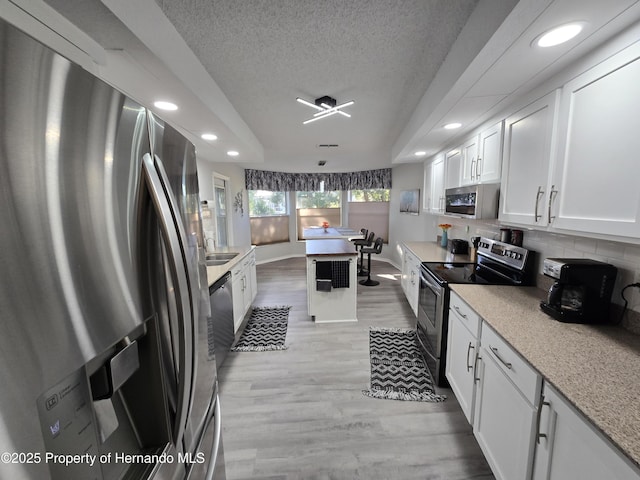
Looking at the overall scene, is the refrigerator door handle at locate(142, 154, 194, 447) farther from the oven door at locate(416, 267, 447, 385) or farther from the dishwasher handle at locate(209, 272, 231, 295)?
the oven door at locate(416, 267, 447, 385)

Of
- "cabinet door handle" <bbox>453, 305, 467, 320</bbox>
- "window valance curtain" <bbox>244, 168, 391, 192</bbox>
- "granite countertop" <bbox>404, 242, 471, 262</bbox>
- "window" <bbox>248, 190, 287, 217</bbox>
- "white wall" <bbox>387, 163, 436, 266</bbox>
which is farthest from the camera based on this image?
"window" <bbox>248, 190, 287, 217</bbox>

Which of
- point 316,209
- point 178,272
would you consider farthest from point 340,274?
point 316,209

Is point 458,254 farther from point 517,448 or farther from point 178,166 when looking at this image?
point 178,166

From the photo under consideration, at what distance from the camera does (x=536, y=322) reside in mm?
Answer: 1409

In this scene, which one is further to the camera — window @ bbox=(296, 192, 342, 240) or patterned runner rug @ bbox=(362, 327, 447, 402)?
window @ bbox=(296, 192, 342, 240)

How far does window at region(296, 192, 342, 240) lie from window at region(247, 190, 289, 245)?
391 mm

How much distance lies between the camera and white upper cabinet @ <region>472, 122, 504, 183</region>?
2113mm

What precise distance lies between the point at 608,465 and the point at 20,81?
1.61 metres

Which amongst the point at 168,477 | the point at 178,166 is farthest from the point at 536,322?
the point at 178,166

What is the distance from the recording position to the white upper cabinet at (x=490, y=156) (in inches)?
83.2

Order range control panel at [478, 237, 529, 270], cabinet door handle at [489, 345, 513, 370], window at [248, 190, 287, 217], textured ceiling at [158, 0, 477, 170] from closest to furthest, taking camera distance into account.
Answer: cabinet door handle at [489, 345, 513, 370]
textured ceiling at [158, 0, 477, 170]
range control panel at [478, 237, 529, 270]
window at [248, 190, 287, 217]

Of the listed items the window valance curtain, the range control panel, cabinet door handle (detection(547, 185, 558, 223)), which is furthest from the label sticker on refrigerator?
the window valance curtain

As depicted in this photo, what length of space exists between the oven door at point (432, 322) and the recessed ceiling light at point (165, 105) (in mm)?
2467

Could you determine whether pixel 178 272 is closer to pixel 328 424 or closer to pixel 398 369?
pixel 328 424
